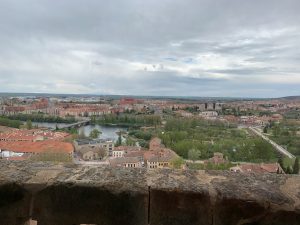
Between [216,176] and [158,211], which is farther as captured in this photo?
[216,176]

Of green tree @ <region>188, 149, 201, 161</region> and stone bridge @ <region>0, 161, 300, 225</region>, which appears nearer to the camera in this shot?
stone bridge @ <region>0, 161, 300, 225</region>

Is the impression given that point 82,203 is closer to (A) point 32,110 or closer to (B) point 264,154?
(B) point 264,154

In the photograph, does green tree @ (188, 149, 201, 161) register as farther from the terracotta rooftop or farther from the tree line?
the tree line

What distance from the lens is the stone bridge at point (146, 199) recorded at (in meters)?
1.37

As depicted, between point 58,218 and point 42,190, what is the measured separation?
0.45ft

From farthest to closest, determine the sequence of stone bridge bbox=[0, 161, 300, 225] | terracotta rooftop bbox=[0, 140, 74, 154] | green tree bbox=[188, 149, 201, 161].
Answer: green tree bbox=[188, 149, 201, 161] < terracotta rooftop bbox=[0, 140, 74, 154] < stone bridge bbox=[0, 161, 300, 225]

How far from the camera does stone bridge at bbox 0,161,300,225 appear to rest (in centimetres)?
137

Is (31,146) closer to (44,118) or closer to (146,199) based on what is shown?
(146,199)

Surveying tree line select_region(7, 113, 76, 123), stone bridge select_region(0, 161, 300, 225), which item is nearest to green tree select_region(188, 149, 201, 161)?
stone bridge select_region(0, 161, 300, 225)

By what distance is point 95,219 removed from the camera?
1438 mm

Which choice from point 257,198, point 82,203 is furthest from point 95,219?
point 257,198

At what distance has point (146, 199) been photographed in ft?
4.71

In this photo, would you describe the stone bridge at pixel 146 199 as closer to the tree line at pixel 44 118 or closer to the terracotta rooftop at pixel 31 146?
the terracotta rooftop at pixel 31 146

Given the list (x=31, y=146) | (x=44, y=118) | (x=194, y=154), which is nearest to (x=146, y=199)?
(x=31, y=146)
